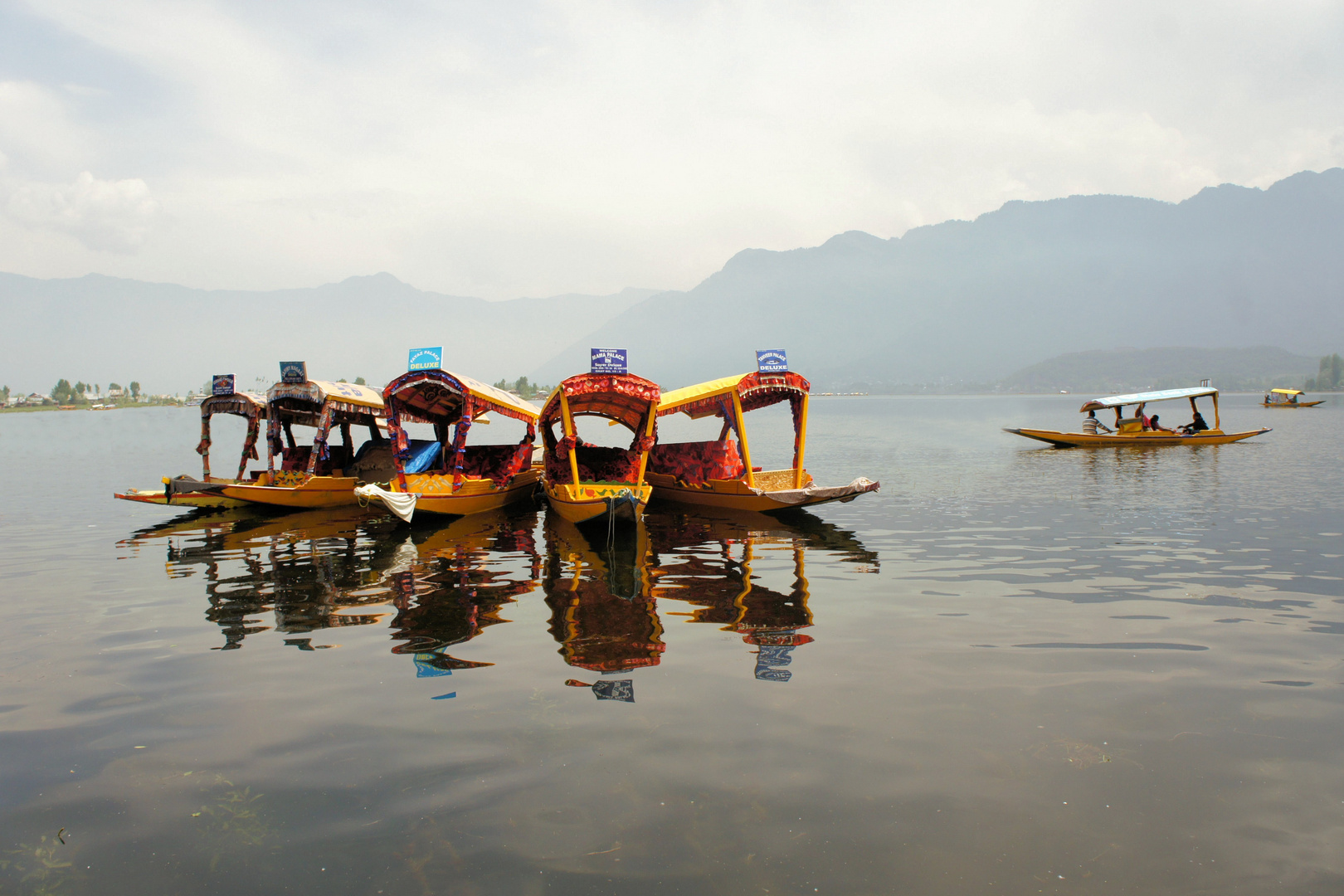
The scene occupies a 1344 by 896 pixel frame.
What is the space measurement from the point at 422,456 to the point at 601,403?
6527mm

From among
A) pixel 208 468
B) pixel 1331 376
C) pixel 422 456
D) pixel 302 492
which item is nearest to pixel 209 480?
pixel 208 468

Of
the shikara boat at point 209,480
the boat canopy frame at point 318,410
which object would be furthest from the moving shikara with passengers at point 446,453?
the shikara boat at point 209,480

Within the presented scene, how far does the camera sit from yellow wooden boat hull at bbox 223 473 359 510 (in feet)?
75.0

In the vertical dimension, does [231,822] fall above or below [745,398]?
below

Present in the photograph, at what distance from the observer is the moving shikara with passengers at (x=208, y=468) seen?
2245 centimetres

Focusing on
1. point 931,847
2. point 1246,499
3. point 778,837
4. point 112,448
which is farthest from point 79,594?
point 112,448

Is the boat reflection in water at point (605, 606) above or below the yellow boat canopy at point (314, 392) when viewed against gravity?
below

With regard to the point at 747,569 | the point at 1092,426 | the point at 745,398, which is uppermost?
the point at 745,398

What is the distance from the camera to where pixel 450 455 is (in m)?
23.7

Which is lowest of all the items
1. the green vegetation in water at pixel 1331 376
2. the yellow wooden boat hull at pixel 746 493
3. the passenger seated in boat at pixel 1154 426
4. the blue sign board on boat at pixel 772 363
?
the yellow wooden boat hull at pixel 746 493

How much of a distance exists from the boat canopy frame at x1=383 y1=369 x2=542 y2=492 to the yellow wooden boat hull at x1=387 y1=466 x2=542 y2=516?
0.72ft

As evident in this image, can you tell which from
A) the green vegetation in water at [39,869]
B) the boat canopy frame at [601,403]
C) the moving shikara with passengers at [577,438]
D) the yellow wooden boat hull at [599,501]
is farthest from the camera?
the boat canopy frame at [601,403]

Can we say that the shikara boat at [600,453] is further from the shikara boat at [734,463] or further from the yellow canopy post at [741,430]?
the yellow canopy post at [741,430]

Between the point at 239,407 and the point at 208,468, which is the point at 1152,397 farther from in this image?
the point at 208,468
